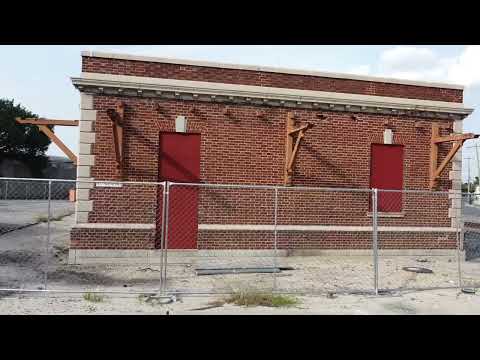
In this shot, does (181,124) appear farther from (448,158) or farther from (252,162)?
(448,158)

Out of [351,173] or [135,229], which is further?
[351,173]

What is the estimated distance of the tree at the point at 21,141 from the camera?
4997 centimetres

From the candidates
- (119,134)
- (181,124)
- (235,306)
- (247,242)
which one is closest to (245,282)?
(235,306)

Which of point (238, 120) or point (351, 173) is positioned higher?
point (238, 120)

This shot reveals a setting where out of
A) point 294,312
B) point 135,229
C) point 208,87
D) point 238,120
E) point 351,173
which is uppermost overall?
point 208,87

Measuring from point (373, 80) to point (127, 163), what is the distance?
775 centimetres

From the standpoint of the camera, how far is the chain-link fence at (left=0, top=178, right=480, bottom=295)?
31.5 feet

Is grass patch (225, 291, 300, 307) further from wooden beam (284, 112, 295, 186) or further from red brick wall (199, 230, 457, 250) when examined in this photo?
wooden beam (284, 112, 295, 186)

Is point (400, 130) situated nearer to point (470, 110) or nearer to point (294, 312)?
point (470, 110)

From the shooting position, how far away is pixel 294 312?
6941mm

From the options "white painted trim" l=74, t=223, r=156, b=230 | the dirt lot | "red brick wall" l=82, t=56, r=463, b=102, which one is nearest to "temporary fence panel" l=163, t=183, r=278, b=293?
the dirt lot

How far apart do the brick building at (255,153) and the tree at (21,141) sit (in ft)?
147
